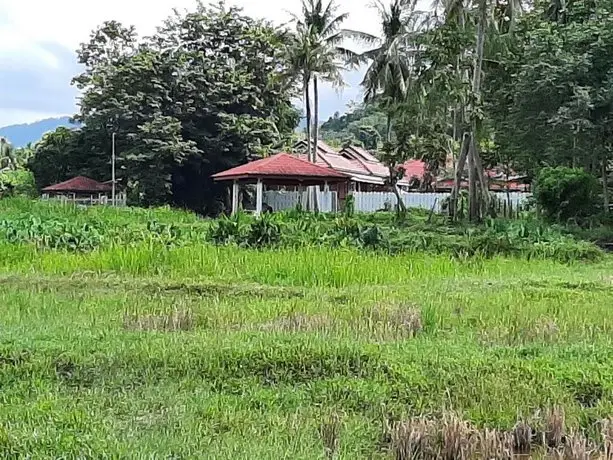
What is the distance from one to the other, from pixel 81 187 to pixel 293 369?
106 feet

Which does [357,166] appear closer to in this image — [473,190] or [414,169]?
[414,169]

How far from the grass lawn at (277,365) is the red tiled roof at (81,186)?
90.1 ft

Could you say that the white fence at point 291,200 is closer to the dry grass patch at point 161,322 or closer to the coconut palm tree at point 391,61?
the coconut palm tree at point 391,61

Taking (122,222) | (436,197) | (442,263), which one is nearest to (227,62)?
(436,197)

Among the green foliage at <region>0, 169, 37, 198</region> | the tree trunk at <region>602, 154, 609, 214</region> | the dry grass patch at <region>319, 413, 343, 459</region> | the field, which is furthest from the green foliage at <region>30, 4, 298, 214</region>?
the dry grass patch at <region>319, 413, 343, 459</region>

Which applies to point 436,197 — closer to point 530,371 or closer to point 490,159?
point 490,159

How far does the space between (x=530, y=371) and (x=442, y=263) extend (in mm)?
6624

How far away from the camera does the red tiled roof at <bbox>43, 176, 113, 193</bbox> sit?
117 feet

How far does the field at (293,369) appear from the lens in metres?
4.32

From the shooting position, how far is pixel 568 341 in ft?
21.3

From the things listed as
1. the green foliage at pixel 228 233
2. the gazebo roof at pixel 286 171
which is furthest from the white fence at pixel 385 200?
the green foliage at pixel 228 233

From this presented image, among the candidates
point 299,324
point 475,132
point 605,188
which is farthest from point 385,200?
point 299,324

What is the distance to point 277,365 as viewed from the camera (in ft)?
18.3

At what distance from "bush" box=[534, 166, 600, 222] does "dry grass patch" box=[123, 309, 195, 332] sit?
1437cm
